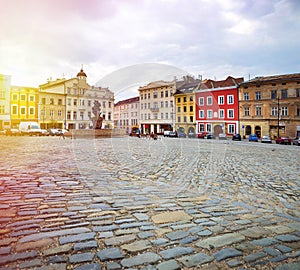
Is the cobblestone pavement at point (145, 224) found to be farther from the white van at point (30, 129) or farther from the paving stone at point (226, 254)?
the white van at point (30, 129)

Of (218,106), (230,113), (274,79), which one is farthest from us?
(218,106)

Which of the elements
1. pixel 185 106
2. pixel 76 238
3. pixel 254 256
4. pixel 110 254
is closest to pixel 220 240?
pixel 254 256

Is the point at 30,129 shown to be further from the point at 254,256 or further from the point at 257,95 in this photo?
the point at 254,256

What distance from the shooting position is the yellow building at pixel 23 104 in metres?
45.9

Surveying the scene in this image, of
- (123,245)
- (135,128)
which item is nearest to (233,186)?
(123,245)

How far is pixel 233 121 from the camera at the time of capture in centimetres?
4112

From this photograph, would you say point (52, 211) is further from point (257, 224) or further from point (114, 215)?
point (257, 224)

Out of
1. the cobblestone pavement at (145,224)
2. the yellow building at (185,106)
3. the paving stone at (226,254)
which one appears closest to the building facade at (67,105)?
the yellow building at (185,106)

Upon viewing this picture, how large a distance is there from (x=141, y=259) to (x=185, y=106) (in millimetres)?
47995

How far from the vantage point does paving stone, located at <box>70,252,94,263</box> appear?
2271 millimetres

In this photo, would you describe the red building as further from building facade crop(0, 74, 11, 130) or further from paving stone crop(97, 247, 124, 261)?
paving stone crop(97, 247, 124, 261)

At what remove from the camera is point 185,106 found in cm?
4919

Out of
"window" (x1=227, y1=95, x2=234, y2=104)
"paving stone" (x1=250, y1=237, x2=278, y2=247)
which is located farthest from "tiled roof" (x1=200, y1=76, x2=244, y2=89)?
"paving stone" (x1=250, y1=237, x2=278, y2=247)

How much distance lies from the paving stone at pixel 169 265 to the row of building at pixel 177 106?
1125 inches
